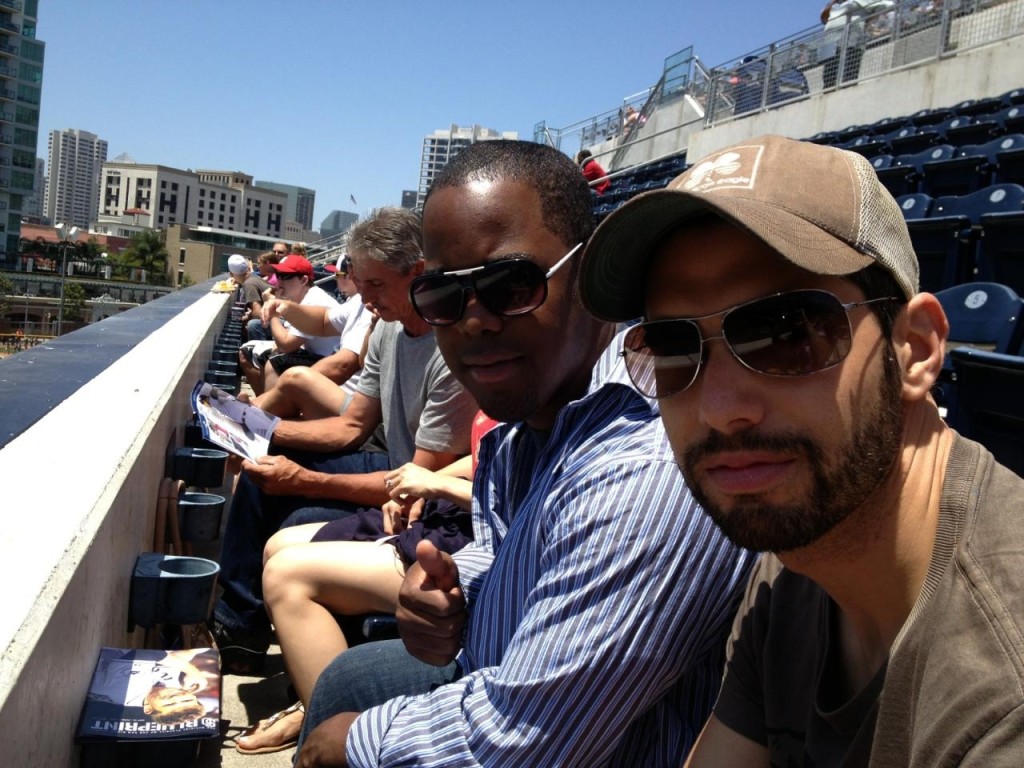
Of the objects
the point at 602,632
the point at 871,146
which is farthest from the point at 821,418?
the point at 871,146

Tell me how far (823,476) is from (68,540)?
1.23 meters

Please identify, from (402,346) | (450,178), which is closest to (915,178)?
(402,346)

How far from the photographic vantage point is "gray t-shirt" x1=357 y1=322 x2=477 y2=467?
121 inches

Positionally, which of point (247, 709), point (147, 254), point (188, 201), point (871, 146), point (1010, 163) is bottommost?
point (247, 709)

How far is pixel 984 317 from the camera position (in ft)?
11.5

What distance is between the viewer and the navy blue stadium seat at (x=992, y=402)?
2.33 meters

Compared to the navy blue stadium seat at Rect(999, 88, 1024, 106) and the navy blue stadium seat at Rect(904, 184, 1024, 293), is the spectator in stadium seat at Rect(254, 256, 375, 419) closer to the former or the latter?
the navy blue stadium seat at Rect(904, 184, 1024, 293)

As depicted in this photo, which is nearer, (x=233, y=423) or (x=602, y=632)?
(x=602, y=632)

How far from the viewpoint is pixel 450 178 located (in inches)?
79.3

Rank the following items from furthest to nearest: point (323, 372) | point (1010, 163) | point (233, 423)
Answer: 1. point (1010, 163)
2. point (323, 372)
3. point (233, 423)

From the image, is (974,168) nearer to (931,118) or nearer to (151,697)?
(931,118)

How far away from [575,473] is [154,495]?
6.02 feet

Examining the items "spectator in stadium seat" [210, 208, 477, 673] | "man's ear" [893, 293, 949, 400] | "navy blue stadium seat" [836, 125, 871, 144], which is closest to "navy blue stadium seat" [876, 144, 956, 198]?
"navy blue stadium seat" [836, 125, 871, 144]

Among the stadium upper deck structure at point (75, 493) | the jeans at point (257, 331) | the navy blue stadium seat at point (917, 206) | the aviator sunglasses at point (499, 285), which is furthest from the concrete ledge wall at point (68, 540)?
the jeans at point (257, 331)
